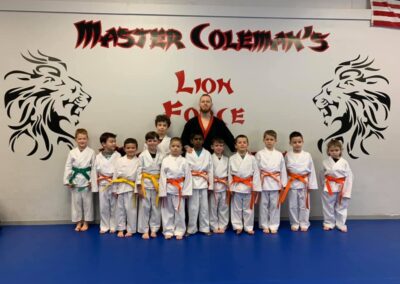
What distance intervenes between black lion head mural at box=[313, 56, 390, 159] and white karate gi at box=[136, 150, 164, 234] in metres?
2.34

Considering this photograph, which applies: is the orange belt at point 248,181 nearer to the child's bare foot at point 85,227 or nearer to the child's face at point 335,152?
the child's face at point 335,152

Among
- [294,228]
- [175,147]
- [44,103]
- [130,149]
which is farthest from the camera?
[44,103]

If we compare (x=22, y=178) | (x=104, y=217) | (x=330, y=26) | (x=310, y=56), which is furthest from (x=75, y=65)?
(x=330, y=26)

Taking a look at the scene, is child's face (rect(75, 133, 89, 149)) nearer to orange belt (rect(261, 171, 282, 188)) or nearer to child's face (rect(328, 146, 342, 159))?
orange belt (rect(261, 171, 282, 188))

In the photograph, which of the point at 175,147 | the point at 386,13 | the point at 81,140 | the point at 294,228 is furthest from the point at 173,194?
the point at 386,13

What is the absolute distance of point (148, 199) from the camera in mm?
3658

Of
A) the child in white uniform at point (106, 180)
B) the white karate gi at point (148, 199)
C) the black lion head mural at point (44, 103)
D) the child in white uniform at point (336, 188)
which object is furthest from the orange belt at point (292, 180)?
the black lion head mural at point (44, 103)

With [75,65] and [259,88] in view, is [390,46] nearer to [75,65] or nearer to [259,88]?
[259,88]

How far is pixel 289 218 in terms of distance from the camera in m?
4.08

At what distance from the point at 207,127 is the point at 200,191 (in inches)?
33.2

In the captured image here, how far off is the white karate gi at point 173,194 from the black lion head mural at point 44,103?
1462mm

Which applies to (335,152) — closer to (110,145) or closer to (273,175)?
(273,175)

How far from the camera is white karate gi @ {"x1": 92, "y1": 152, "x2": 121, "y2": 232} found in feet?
12.3

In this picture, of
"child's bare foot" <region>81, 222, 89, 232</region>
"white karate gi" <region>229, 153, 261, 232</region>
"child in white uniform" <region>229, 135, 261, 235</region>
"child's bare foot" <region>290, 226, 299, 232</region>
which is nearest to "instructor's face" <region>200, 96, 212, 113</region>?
"child in white uniform" <region>229, 135, 261, 235</region>
